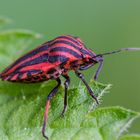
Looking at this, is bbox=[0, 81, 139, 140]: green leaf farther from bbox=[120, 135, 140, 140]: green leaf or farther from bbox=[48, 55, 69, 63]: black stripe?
bbox=[48, 55, 69, 63]: black stripe

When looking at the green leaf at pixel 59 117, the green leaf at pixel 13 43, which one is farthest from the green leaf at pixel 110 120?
the green leaf at pixel 13 43

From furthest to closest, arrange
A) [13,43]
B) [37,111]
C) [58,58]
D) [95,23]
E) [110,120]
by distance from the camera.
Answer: [95,23]
[13,43]
[58,58]
[37,111]
[110,120]

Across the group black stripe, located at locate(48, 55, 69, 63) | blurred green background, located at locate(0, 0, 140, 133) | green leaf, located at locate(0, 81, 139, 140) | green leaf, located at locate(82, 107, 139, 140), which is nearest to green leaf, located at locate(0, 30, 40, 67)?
black stripe, located at locate(48, 55, 69, 63)

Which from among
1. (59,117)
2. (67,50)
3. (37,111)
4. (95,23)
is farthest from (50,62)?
(95,23)

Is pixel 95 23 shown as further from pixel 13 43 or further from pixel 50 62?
pixel 50 62

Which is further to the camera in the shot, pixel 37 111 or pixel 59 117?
pixel 37 111

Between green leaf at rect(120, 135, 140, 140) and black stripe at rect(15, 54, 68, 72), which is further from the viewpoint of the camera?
black stripe at rect(15, 54, 68, 72)

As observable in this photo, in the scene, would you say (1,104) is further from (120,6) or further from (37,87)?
(120,6)

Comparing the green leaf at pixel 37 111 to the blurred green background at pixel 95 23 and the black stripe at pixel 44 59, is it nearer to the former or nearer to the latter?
the black stripe at pixel 44 59
